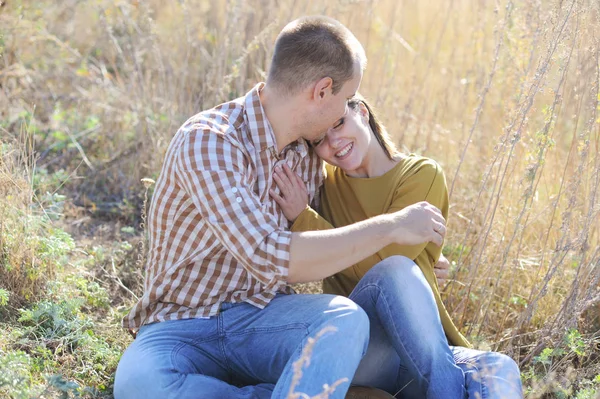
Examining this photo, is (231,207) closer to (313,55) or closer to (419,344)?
(313,55)

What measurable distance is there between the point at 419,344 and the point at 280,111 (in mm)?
955

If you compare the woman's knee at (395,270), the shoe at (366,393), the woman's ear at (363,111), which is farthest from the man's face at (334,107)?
the shoe at (366,393)

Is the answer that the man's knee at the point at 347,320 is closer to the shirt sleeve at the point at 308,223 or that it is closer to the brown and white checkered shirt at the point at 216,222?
the brown and white checkered shirt at the point at 216,222

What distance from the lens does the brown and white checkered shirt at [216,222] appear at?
93.4 inches

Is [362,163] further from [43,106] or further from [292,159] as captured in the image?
[43,106]

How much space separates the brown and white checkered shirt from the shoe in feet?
1.43

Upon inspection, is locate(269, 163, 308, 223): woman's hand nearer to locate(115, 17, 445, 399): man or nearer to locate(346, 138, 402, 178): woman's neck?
locate(115, 17, 445, 399): man

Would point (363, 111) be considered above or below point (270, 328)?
above

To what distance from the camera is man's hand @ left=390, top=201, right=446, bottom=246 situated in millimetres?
2475

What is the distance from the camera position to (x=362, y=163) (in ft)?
9.70

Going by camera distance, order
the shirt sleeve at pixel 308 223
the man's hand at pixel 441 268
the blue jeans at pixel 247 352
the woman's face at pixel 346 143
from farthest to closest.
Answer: the man's hand at pixel 441 268 < the woman's face at pixel 346 143 < the shirt sleeve at pixel 308 223 < the blue jeans at pixel 247 352

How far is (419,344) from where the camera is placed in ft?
8.38

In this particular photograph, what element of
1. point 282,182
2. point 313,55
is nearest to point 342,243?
point 282,182

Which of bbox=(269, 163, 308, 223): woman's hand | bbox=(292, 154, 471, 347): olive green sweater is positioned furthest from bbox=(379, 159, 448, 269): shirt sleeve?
bbox=(269, 163, 308, 223): woman's hand
